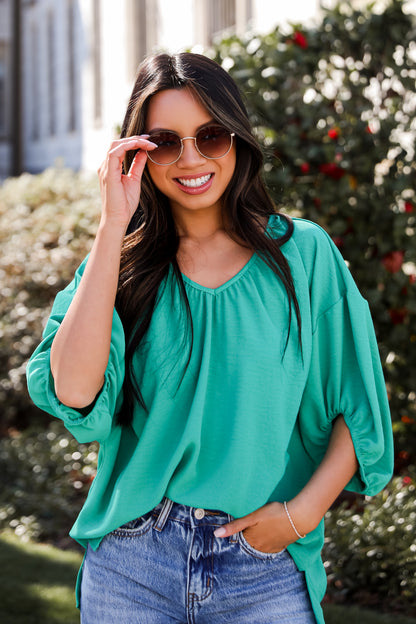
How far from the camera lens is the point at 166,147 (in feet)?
6.31

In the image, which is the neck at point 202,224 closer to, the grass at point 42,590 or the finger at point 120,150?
the finger at point 120,150

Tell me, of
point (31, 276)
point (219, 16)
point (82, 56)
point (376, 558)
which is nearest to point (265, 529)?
point (376, 558)

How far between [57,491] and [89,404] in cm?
370

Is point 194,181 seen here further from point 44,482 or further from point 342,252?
point 44,482

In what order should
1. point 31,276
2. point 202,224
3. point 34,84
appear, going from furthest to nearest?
point 34,84, point 31,276, point 202,224

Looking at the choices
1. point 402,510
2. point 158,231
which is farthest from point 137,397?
point 402,510

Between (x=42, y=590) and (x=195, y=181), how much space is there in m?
2.74

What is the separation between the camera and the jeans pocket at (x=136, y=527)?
179 cm

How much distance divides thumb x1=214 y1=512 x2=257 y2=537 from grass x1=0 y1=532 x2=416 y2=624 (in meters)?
1.85

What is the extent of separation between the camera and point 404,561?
140 inches

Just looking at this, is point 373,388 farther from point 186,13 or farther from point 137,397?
point 186,13

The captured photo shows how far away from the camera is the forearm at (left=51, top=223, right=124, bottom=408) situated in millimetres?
1779

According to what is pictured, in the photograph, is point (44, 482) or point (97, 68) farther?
point (97, 68)

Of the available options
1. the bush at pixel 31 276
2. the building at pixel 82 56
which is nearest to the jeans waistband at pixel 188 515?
the bush at pixel 31 276
